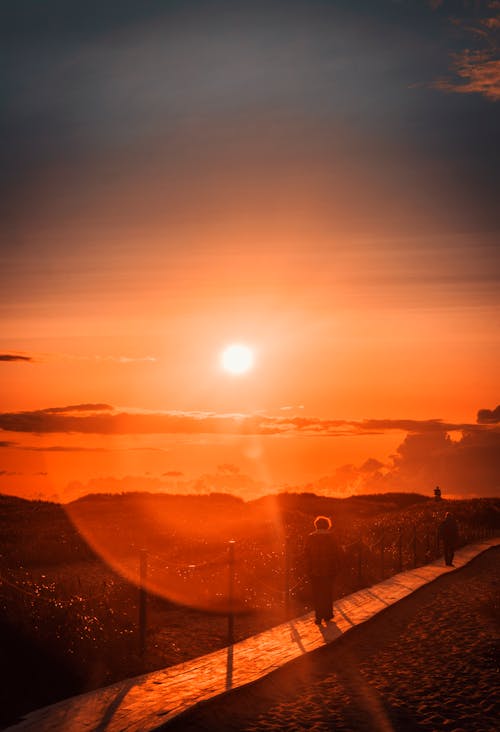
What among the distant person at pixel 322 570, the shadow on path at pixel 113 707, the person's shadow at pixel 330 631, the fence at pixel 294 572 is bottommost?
the fence at pixel 294 572

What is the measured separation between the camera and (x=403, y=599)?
17109mm

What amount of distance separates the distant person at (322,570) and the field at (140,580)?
1477 millimetres

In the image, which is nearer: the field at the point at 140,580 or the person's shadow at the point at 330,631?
the field at the point at 140,580

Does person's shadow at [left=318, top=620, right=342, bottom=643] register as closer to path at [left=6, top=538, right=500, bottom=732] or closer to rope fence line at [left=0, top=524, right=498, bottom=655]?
path at [left=6, top=538, right=500, bottom=732]

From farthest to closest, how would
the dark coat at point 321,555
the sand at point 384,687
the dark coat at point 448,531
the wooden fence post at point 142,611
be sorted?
the dark coat at point 448,531 < the dark coat at point 321,555 < the wooden fence post at point 142,611 < the sand at point 384,687

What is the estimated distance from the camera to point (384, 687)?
965cm

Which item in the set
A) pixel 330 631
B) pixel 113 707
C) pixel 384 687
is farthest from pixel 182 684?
pixel 330 631

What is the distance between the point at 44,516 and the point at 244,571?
2475cm

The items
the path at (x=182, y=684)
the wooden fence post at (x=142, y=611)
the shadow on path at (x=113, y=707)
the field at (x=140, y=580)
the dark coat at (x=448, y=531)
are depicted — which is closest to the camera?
the shadow on path at (x=113, y=707)

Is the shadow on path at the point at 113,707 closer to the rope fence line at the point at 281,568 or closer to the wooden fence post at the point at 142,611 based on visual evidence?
the wooden fence post at the point at 142,611

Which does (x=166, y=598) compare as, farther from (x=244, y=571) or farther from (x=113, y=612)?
(x=113, y=612)

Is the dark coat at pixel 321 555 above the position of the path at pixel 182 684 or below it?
above

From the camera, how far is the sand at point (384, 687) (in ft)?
26.9

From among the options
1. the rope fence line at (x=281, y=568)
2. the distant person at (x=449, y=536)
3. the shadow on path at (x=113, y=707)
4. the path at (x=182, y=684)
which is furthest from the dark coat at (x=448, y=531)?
the shadow on path at (x=113, y=707)
